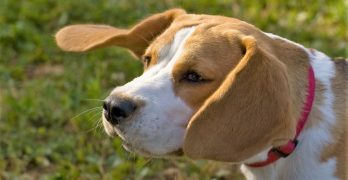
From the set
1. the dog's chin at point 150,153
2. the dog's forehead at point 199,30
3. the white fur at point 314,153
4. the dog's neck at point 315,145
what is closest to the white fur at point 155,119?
the dog's chin at point 150,153

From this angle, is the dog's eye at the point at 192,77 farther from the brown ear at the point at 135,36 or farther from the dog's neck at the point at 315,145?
the brown ear at the point at 135,36

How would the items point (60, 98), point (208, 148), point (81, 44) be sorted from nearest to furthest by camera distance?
1. point (208, 148)
2. point (81, 44)
3. point (60, 98)

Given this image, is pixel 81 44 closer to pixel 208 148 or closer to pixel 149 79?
pixel 149 79

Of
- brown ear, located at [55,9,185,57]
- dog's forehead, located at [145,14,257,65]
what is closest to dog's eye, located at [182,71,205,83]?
dog's forehead, located at [145,14,257,65]

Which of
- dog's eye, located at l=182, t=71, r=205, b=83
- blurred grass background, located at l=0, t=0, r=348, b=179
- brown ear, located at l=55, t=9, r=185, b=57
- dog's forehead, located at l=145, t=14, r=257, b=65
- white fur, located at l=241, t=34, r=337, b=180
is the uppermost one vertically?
dog's forehead, located at l=145, t=14, r=257, b=65

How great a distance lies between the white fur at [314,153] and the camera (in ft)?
12.4

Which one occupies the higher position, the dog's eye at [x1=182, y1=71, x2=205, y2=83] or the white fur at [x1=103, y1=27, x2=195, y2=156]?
the dog's eye at [x1=182, y1=71, x2=205, y2=83]

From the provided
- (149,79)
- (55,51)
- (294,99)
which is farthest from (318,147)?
(55,51)

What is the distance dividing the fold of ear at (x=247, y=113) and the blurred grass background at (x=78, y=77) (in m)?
1.07

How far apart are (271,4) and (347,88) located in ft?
12.1

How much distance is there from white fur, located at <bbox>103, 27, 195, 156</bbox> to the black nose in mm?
30

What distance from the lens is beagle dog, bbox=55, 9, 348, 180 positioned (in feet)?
11.0

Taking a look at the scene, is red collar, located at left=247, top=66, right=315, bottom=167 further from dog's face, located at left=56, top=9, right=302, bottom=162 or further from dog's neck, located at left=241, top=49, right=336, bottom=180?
dog's face, located at left=56, top=9, right=302, bottom=162

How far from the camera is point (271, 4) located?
7.55 m
